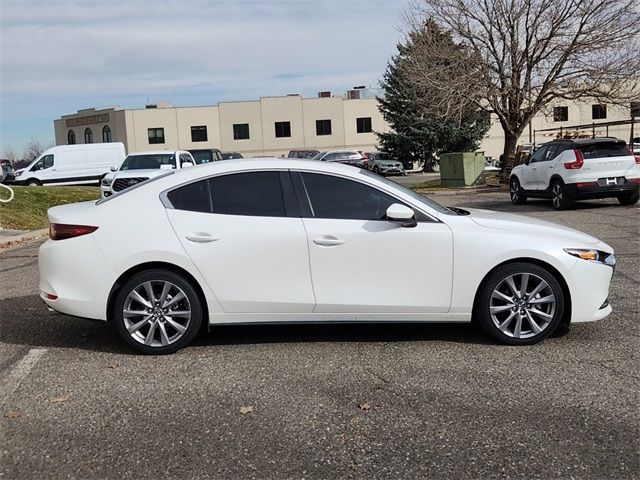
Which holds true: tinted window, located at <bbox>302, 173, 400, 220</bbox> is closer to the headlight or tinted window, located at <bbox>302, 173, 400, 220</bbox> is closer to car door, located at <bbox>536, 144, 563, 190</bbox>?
the headlight

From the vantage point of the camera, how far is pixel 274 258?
4984 millimetres

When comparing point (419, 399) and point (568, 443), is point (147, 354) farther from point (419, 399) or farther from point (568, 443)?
point (568, 443)

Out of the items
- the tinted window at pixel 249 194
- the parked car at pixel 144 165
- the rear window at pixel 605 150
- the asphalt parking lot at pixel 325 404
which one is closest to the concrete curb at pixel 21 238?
the parked car at pixel 144 165

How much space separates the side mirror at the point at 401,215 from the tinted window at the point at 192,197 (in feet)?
4.74

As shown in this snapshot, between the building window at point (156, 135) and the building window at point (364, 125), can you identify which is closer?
the building window at point (156, 135)

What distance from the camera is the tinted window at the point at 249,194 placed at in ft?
16.8

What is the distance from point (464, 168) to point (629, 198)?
1090cm

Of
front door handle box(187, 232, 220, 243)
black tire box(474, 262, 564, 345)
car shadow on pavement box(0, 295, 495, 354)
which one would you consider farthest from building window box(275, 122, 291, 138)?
black tire box(474, 262, 564, 345)

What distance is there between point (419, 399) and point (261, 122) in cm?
6136

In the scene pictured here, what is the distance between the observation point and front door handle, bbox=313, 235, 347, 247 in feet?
16.3

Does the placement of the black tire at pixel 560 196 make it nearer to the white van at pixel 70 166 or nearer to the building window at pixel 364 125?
the white van at pixel 70 166

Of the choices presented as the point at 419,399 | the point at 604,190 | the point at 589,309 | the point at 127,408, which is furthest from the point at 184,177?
the point at 604,190

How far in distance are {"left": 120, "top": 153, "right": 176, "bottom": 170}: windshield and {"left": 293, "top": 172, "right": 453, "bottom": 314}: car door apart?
15041 millimetres

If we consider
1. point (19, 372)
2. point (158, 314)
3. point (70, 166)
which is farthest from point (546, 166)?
point (70, 166)
